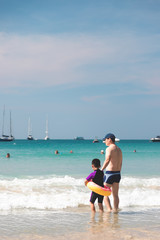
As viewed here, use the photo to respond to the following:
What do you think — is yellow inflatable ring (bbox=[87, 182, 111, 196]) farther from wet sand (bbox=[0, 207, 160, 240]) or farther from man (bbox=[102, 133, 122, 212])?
wet sand (bbox=[0, 207, 160, 240])

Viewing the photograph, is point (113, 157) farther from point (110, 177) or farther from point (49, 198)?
point (49, 198)

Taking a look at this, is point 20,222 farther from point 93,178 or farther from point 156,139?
point 156,139

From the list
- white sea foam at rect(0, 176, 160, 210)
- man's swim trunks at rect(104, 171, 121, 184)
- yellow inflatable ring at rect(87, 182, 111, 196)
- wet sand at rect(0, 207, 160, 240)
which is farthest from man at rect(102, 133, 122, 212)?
white sea foam at rect(0, 176, 160, 210)

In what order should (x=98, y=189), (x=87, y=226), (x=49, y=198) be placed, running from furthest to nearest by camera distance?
(x=49, y=198) < (x=98, y=189) < (x=87, y=226)

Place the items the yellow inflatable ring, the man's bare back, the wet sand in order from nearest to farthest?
the wet sand → the yellow inflatable ring → the man's bare back

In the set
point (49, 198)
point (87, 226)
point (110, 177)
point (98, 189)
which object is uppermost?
point (110, 177)

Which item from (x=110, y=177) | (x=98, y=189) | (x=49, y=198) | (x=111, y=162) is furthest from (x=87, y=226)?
(x=49, y=198)

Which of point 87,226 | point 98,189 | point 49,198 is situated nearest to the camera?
point 87,226

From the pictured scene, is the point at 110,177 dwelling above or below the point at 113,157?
below

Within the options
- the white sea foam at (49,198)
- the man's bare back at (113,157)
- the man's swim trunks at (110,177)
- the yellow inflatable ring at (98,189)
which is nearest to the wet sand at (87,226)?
the yellow inflatable ring at (98,189)

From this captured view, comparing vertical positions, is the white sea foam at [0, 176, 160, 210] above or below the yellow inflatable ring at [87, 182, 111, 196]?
below

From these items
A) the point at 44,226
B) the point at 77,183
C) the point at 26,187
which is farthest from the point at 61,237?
the point at 77,183

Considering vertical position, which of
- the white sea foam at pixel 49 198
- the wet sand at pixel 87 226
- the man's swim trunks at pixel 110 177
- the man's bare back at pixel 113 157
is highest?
the man's bare back at pixel 113 157

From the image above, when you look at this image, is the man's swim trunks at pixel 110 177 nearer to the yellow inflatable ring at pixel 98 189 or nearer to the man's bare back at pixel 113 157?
the man's bare back at pixel 113 157
